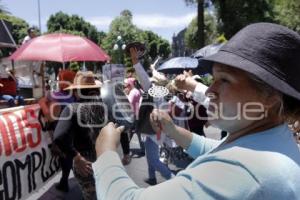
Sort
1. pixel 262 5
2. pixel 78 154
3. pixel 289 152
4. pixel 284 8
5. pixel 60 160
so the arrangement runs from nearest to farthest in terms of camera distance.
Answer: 1. pixel 289 152
2. pixel 78 154
3. pixel 60 160
4. pixel 262 5
5. pixel 284 8

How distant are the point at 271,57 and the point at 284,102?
0.58 feet

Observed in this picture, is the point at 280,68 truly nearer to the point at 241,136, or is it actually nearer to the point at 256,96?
the point at 256,96

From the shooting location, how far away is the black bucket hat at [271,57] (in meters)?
1.37

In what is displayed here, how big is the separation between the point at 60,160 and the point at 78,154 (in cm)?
169

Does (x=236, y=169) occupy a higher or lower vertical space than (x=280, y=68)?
lower

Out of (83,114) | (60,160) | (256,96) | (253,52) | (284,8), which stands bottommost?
(60,160)

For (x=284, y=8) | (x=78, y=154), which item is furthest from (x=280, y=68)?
(x=284, y=8)

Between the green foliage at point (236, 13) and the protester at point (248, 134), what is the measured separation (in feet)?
99.1

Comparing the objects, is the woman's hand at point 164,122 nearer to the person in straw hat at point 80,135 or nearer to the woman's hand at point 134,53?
the person in straw hat at point 80,135

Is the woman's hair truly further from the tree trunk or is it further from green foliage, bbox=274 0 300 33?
green foliage, bbox=274 0 300 33

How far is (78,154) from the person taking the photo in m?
4.01

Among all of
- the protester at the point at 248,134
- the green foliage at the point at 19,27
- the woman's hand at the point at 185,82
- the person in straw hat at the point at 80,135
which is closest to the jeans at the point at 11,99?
the person in straw hat at the point at 80,135

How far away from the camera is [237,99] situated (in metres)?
1.41

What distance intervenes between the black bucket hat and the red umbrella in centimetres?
702
